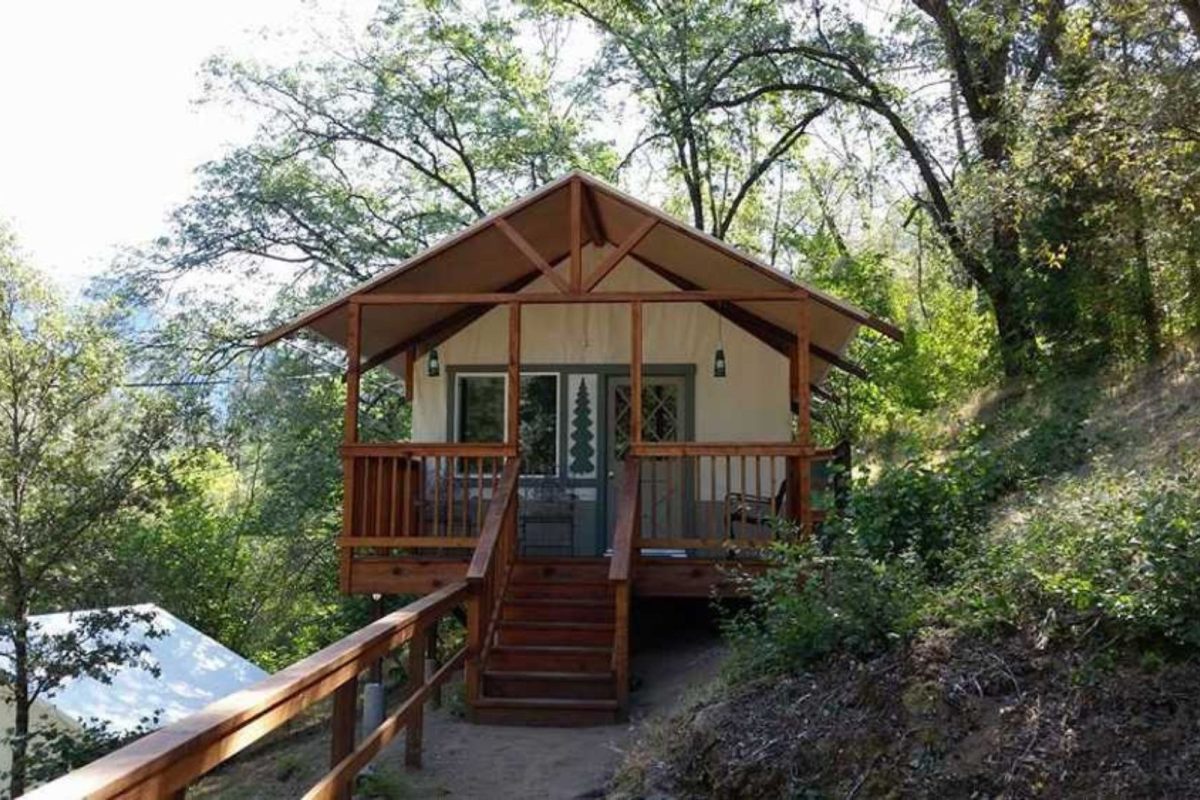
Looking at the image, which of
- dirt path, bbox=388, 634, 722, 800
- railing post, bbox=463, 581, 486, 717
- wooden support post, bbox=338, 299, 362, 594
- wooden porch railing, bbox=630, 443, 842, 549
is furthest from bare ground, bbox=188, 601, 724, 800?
wooden support post, bbox=338, 299, 362, 594

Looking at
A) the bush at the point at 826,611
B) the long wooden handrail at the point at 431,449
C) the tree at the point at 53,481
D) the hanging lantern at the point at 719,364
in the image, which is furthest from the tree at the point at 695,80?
the bush at the point at 826,611

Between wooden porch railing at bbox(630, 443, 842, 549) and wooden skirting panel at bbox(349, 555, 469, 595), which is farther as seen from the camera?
wooden skirting panel at bbox(349, 555, 469, 595)

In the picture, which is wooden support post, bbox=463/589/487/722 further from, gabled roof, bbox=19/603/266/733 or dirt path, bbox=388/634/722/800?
gabled roof, bbox=19/603/266/733

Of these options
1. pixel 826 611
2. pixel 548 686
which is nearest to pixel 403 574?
pixel 548 686

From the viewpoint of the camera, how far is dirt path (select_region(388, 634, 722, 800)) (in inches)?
222

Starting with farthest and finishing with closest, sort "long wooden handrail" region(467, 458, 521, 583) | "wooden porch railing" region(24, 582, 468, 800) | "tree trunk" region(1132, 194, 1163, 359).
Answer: "tree trunk" region(1132, 194, 1163, 359) < "long wooden handrail" region(467, 458, 521, 583) < "wooden porch railing" region(24, 582, 468, 800)

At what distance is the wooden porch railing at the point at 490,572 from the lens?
7520 mm

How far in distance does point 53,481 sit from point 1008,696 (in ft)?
33.3

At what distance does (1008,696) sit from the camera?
4395 millimetres

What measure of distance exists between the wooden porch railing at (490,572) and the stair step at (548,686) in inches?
6.6

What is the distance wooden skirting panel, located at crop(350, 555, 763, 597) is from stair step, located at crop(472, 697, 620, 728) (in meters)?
1.92

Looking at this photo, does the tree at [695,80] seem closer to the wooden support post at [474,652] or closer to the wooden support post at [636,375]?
the wooden support post at [636,375]

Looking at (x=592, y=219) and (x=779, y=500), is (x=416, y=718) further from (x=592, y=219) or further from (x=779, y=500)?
(x=592, y=219)

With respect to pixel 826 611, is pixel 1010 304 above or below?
above
